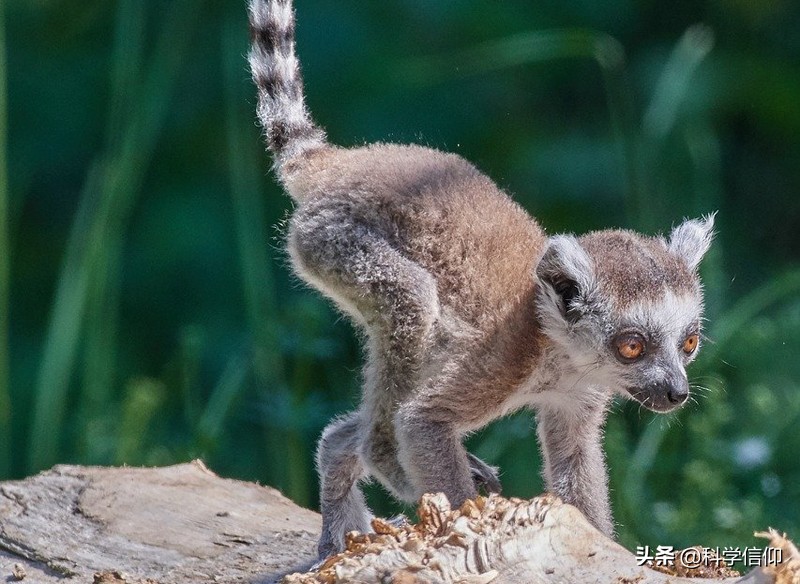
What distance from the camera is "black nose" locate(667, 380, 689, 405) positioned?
436 cm

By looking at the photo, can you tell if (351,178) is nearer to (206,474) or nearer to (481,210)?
(481,210)

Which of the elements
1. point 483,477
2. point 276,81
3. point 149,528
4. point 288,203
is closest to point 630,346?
point 483,477

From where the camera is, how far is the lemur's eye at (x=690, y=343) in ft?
14.9

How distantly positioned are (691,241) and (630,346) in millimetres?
649

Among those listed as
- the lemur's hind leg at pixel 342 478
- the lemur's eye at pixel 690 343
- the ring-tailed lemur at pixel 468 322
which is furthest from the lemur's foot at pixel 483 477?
the lemur's eye at pixel 690 343

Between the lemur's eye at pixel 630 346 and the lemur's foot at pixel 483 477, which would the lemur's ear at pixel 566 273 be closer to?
the lemur's eye at pixel 630 346

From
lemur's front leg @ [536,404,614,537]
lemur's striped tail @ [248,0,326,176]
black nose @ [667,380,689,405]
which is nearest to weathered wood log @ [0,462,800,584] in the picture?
black nose @ [667,380,689,405]

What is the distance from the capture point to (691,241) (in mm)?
4891

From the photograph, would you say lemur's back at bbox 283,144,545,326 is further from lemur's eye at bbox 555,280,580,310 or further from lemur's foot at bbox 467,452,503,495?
lemur's foot at bbox 467,452,503,495

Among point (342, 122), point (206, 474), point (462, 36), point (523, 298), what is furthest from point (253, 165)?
point (523, 298)

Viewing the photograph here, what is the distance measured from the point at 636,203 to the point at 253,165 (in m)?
2.48

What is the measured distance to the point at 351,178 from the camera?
16.0 feet

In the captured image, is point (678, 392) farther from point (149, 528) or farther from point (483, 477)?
point (149, 528)

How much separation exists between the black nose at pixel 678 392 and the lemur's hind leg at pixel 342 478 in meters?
1.20
